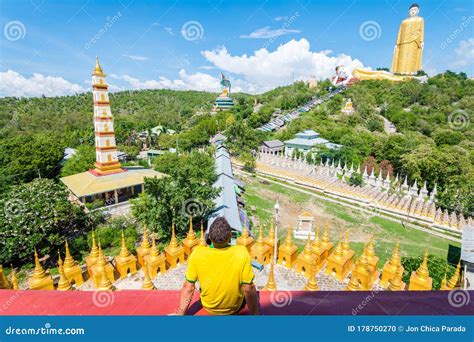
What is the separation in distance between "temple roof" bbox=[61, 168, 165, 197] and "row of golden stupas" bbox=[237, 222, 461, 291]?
524 inches

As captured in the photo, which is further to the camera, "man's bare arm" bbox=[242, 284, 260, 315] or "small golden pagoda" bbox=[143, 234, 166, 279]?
"small golden pagoda" bbox=[143, 234, 166, 279]

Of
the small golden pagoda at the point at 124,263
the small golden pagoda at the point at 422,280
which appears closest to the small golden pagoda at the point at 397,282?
the small golden pagoda at the point at 422,280

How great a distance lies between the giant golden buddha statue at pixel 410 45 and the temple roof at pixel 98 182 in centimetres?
7934

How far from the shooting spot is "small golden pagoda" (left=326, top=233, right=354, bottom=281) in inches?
312

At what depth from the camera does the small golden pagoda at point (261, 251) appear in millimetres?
8875

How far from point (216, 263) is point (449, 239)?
20.0 metres

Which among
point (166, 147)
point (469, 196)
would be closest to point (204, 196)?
point (469, 196)

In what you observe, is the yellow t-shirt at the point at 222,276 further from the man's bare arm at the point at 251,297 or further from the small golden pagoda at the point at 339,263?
the small golden pagoda at the point at 339,263

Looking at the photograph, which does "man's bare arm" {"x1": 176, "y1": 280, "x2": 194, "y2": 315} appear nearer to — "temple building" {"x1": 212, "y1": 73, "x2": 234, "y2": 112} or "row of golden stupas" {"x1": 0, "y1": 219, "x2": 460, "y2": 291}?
"row of golden stupas" {"x1": 0, "y1": 219, "x2": 460, "y2": 291}

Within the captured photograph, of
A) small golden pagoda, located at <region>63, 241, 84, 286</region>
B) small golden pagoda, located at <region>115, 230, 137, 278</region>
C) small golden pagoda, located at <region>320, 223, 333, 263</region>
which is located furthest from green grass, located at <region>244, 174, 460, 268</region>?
small golden pagoda, located at <region>63, 241, 84, 286</region>

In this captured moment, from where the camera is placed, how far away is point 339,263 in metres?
7.91

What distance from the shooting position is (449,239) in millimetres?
16500

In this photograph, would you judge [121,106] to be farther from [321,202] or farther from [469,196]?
[469,196]

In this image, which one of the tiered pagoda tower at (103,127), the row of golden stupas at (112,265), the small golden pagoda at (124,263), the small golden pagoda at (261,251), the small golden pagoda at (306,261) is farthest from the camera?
the tiered pagoda tower at (103,127)
